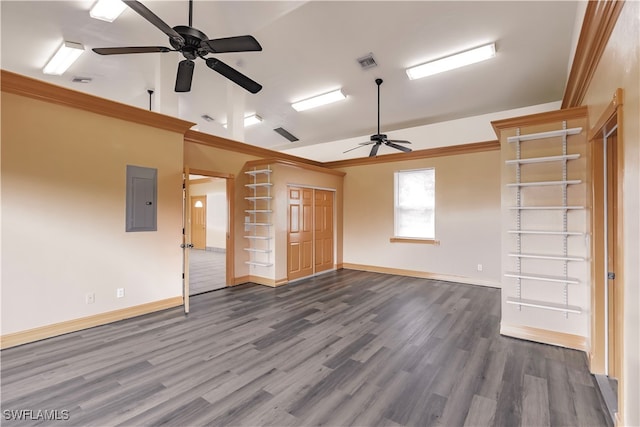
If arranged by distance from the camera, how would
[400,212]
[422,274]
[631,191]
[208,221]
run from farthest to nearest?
[208,221]
[400,212]
[422,274]
[631,191]

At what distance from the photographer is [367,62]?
14.1 feet

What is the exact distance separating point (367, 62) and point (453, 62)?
127cm

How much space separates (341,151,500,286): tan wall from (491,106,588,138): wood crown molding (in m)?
2.43

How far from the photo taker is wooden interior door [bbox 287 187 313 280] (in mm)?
5652

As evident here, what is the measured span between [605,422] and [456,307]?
7.60ft

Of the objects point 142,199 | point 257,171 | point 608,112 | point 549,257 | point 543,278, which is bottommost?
point 543,278

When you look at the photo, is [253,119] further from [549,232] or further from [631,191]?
[631,191]

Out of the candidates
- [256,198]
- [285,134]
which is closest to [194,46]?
[256,198]

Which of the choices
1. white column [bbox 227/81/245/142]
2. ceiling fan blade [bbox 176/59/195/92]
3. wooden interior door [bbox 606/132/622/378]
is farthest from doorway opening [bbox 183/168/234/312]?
wooden interior door [bbox 606/132/622/378]

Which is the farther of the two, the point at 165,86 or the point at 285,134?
the point at 285,134

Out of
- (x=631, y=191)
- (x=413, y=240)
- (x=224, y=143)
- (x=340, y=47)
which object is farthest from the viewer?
(x=413, y=240)

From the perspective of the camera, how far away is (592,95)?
8.45ft

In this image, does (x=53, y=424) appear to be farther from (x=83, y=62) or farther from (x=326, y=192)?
(x=326, y=192)

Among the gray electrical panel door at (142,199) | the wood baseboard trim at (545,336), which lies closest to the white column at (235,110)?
the gray electrical panel door at (142,199)
